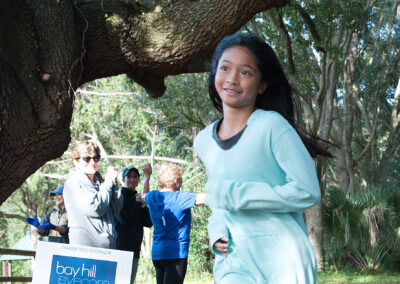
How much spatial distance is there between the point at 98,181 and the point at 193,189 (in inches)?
298

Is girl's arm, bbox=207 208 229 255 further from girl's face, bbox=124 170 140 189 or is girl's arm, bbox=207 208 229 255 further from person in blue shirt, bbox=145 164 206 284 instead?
girl's face, bbox=124 170 140 189

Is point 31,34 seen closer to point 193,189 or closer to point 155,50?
point 155,50

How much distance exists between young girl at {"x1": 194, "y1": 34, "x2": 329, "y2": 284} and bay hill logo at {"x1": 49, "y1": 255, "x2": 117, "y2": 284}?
120 inches

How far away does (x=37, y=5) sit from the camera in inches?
229

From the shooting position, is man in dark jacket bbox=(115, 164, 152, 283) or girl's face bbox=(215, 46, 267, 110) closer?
girl's face bbox=(215, 46, 267, 110)

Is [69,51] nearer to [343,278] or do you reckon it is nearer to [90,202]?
[90,202]

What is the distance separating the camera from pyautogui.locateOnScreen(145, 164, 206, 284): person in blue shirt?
6078 mm

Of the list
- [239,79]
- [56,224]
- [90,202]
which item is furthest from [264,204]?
[56,224]

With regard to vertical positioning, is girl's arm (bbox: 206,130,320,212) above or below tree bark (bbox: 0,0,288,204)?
below

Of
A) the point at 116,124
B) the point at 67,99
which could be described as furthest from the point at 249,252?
the point at 116,124

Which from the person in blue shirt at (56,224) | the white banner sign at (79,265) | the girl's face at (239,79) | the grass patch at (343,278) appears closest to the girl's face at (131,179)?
the person in blue shirt at (56,224)

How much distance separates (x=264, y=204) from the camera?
7.72 feet

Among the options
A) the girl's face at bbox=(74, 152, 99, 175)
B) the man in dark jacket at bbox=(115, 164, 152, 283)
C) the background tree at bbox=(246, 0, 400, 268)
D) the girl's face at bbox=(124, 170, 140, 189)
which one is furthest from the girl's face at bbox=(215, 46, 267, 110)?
the background tree at bbox=(246, 0, 400, 268)

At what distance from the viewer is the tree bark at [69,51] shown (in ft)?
18.1
